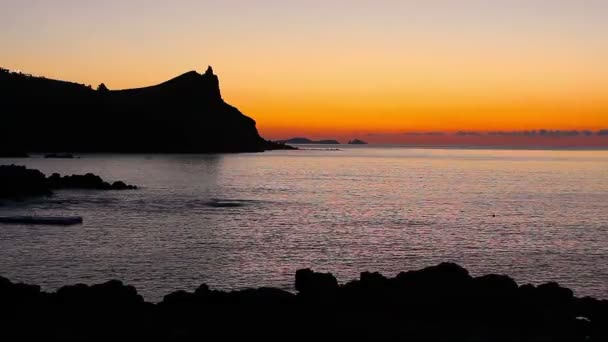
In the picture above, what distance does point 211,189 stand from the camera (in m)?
115

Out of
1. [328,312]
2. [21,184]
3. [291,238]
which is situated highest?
[21,184]

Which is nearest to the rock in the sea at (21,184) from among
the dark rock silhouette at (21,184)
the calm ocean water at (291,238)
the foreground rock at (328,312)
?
the dark rock silhouette at (21,184)

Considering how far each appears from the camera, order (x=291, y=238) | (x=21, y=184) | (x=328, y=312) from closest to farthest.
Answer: (x=328, y=312) → (x=291, y=238) → (x=21, y=184)

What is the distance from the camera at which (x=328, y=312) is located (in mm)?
25594

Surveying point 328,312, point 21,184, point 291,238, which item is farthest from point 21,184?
point 328,312

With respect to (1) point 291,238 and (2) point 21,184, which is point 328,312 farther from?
(2) point 21,184

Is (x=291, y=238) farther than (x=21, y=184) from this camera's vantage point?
No

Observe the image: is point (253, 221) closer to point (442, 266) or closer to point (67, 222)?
point (67, 222)

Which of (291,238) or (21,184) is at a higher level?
(21,184)

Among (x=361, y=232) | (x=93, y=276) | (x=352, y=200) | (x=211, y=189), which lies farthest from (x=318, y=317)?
(x=211, y=189)

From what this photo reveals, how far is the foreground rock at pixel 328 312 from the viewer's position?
23516mm

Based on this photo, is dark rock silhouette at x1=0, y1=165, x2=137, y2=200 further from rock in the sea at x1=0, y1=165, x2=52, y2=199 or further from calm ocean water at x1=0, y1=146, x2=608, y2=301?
calm ocean water at x1=0, y1=146, x2=608, y2=301

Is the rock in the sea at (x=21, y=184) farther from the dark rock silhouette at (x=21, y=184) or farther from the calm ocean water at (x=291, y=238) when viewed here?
the calm ocean water at (x=291, y=238)

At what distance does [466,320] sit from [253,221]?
143 feet
